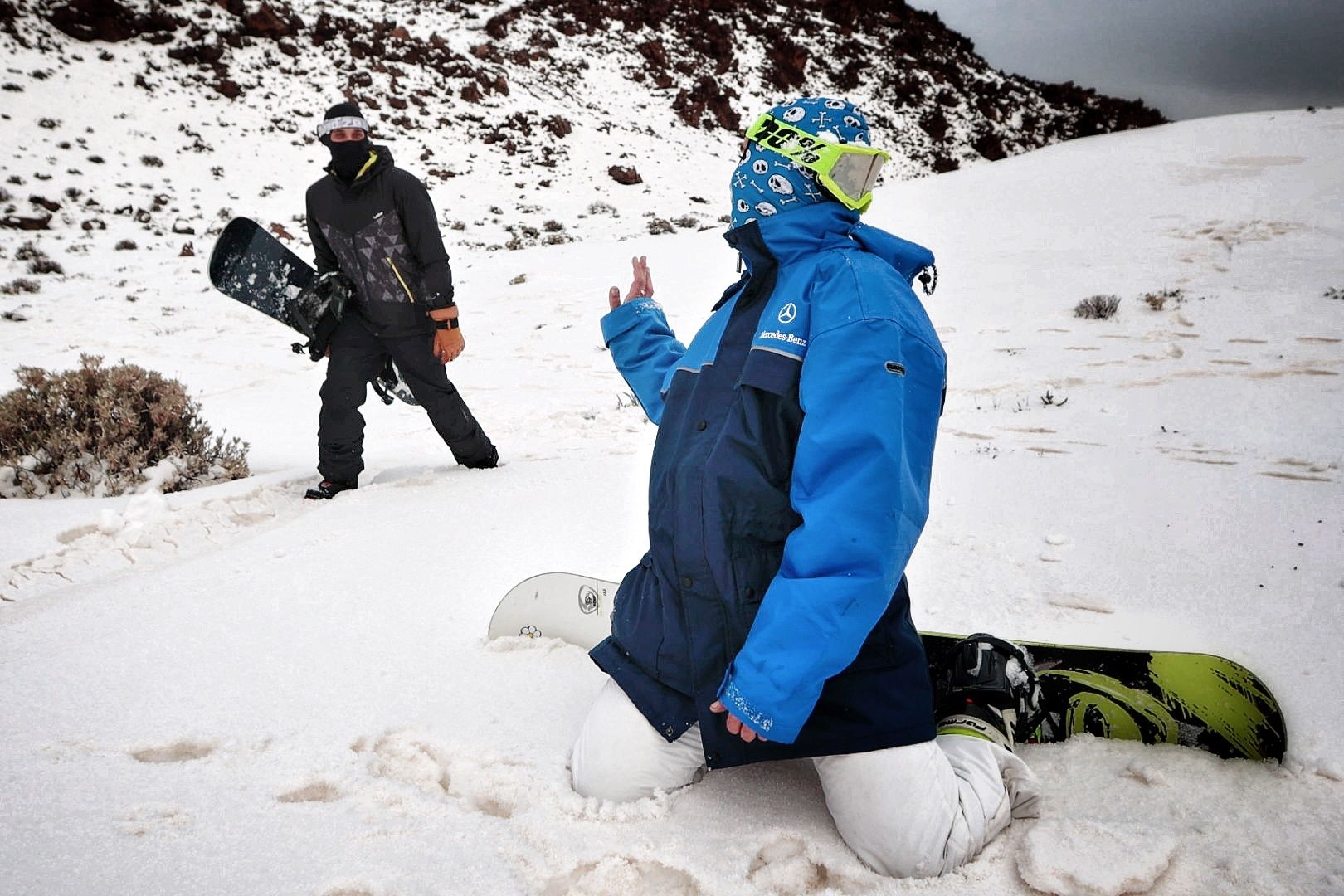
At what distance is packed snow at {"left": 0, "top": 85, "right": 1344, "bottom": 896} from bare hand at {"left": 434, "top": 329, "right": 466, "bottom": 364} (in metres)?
0.70

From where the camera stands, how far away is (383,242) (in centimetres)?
388

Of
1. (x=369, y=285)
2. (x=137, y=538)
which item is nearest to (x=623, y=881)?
(x=137, y=538)

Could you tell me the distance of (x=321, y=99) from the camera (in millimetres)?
21266

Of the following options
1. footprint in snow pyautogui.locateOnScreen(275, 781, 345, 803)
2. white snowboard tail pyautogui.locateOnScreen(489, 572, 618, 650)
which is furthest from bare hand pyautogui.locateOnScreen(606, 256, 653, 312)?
footprint in snow pyautogui.locateOnScreen(275, 781, 345, 803)

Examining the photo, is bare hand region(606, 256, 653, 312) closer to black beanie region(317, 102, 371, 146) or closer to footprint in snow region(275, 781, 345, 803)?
footprint in snow region(275, 781, 345, 803)

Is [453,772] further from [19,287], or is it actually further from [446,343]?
[19,287]

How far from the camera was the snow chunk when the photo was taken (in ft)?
4.50

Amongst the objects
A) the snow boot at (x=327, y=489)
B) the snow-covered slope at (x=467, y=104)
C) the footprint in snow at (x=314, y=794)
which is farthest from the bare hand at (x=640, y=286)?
the snow-covered slope at (x=467, y=104)

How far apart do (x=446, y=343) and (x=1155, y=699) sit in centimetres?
359

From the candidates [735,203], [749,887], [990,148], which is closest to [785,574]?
[749,887]

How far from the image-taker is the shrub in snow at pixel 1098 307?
6.77 metres

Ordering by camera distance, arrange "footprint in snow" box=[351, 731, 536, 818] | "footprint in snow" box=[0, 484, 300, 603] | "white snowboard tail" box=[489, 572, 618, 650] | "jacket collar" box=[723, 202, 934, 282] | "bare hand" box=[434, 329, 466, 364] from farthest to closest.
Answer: "bare hand" box=[434, 329, 466, 364] → "footprint in snow" box=[0, 484, 300, 603] → "white snowboard tail" box=[489, 572, 618, 650] → "footprint in snow" box=[351, 731, 536, 818] → "jacket collar" box=[723, 202, 934, 282]

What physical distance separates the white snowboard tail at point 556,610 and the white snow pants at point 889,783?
55 cm

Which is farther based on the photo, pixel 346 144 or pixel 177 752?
pixel 346 144
